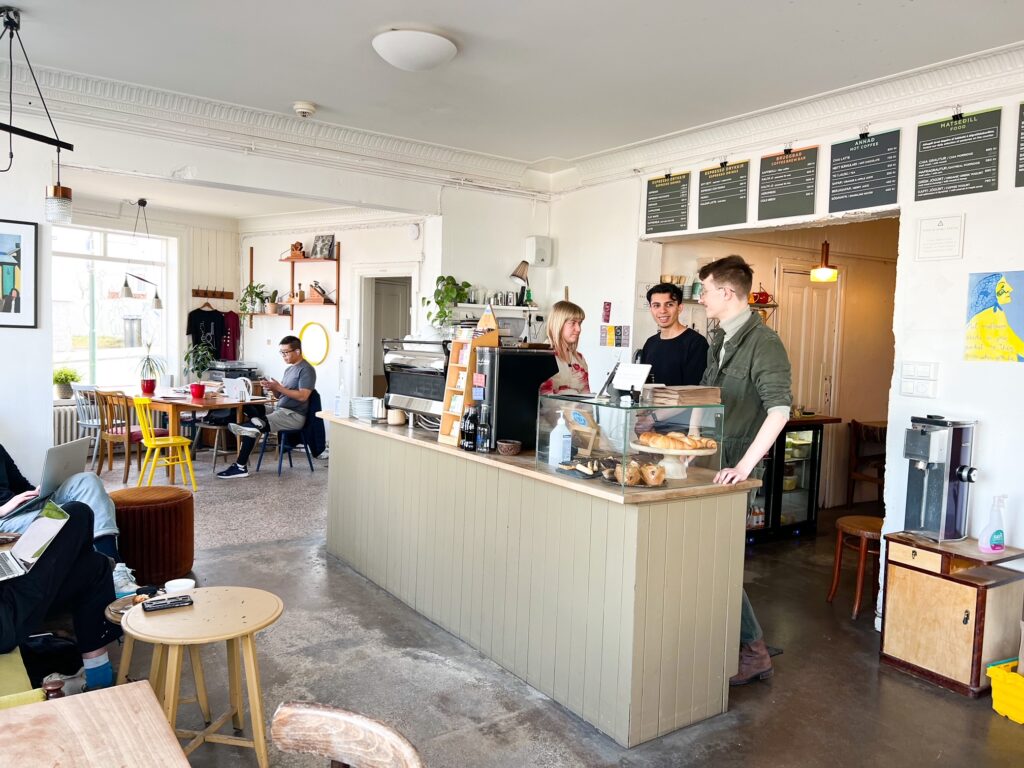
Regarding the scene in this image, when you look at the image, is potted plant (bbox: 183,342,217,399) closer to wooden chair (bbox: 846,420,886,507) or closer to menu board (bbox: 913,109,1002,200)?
wooden chair (bbox: 846,420,886,507)

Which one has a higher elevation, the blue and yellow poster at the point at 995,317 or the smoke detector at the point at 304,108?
the smoke detector at the point at 304,108

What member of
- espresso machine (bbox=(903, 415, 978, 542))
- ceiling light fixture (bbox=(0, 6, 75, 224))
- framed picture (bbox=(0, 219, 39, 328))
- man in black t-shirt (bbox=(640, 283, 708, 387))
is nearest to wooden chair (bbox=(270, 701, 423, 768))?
man in black t-shirt (bbox=(640, 283, 708, 387))

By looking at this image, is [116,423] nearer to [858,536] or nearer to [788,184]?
[788,184]

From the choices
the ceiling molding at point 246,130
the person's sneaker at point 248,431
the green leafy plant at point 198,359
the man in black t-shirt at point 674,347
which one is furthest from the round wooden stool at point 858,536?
the green leafy plant at point 198,359

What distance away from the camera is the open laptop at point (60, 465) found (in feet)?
12.4

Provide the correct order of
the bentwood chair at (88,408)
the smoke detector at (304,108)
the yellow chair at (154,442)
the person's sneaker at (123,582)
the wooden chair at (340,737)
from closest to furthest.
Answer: the wooden chair at (340,737) < the person's sneaker at (123,582) < the smoke detector at (304,108) < the yellow chair at (154,442) < the bentwood chair at (88,408)

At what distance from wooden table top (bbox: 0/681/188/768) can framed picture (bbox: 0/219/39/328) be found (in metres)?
4.12

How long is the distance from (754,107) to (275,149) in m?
3.56

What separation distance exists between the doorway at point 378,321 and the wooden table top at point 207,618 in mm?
6162

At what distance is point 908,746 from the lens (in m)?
2.87

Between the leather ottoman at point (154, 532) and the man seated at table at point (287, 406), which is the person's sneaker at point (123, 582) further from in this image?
the man seated at table at point (287, 406)

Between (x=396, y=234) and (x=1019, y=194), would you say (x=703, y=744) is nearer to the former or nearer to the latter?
(x=1019, y=194)

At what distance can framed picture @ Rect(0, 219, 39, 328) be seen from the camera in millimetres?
4676

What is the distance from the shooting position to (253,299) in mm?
9820
